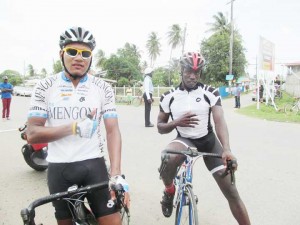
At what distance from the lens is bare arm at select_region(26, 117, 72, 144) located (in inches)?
88.7

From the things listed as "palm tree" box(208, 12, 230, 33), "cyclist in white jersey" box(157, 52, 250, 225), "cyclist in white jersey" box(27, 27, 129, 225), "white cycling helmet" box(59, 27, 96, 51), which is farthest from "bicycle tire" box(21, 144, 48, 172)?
"palm tree" box(208, 12, 230, 33)

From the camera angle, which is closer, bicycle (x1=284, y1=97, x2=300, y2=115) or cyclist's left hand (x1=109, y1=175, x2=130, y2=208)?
cyclist's left hand (x1=109, y1=175, x2=130, y2=208)

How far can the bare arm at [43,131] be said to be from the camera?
Answer: 225 centimetres

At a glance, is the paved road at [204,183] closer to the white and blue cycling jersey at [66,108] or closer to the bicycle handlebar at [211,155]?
the bicycle handlebar at [211,155]

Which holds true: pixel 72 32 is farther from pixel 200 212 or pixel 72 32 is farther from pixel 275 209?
pixel 275 209

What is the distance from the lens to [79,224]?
239cm

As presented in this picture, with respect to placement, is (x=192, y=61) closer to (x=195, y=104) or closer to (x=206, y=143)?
(x=195, y=104)

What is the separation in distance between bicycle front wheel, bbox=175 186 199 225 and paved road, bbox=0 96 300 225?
0.90 metres

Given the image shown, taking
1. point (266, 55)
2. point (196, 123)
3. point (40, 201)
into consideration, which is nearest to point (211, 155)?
point (196, 123)

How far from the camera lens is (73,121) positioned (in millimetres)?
2420

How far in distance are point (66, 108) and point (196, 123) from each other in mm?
1543

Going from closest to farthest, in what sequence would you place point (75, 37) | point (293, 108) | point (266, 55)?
point (75, 37) < point (293, 108) < point (266, 55)

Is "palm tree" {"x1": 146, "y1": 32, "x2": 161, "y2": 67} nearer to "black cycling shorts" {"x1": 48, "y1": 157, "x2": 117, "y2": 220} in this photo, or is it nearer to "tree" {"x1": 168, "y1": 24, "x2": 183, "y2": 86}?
"tree" {"x1": 168, "y1": 24, "x2": 183, "y2": 86}

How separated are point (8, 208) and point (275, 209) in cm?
369
